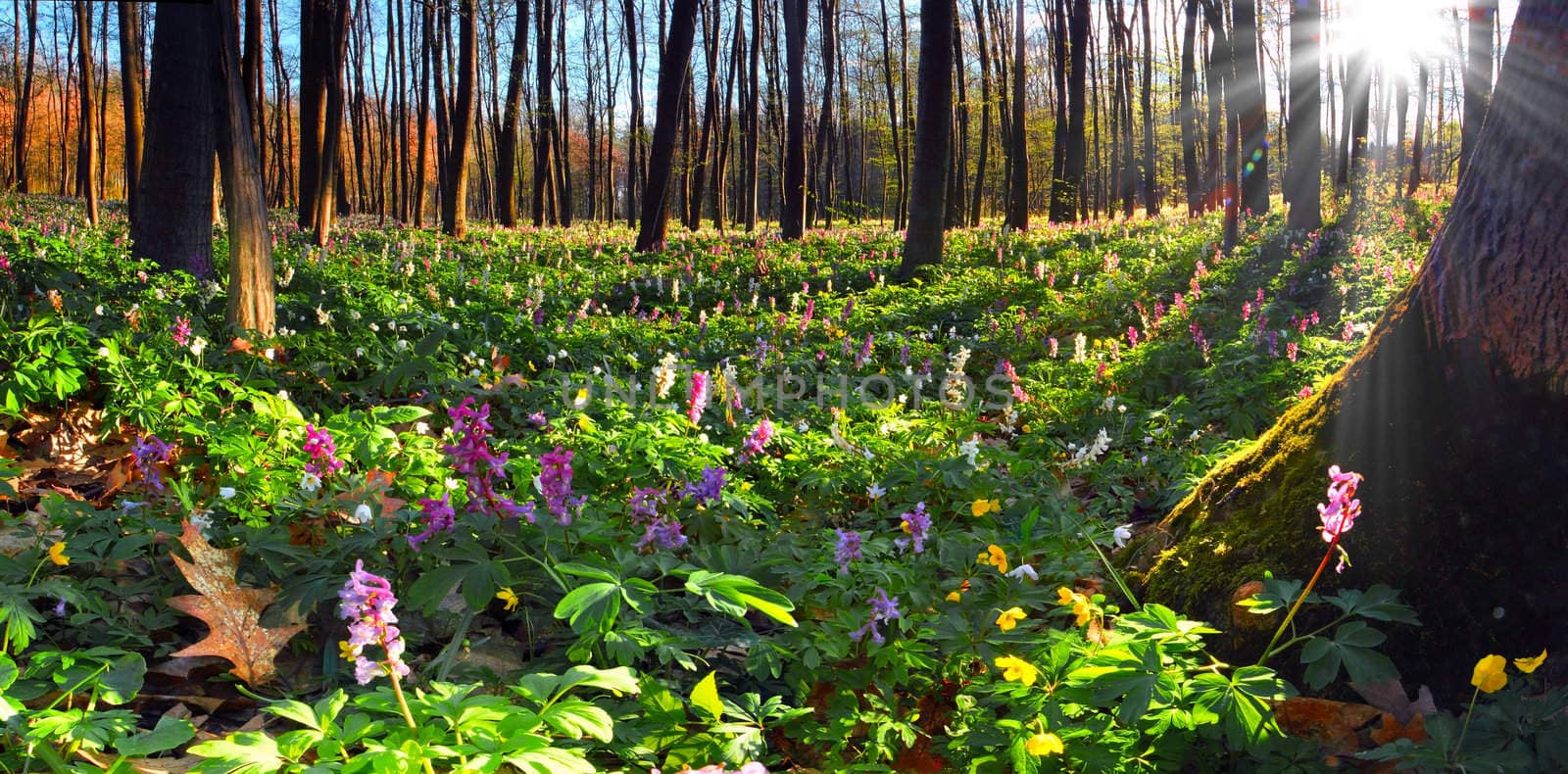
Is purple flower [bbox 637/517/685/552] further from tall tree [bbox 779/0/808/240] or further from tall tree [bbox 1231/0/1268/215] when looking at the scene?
tall tree [bbox 779/0/808/240]

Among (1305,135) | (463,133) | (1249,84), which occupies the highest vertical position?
(463,133)

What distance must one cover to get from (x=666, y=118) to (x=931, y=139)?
4.92 m

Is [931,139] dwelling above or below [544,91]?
below

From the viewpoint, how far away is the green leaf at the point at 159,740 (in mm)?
1475

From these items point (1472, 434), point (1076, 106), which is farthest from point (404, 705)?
point (1076, 106)

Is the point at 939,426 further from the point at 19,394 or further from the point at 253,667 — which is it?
the point at 19,394

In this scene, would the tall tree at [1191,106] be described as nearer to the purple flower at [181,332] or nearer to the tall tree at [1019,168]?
the tall tree at [1019,168]

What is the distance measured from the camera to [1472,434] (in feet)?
7.18

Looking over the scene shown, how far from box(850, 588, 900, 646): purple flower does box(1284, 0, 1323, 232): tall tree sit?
12.9 metres

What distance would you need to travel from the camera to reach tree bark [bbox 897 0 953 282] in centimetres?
1123

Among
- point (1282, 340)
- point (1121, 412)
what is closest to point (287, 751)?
point (1121, 412)

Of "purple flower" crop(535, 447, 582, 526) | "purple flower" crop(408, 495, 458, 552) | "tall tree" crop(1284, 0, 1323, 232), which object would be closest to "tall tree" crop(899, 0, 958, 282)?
"tall tree" crop(1284, 0, 1323, 232)

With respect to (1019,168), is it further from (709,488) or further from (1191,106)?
(709,488)

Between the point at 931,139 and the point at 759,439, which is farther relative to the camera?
the point at 931,139
